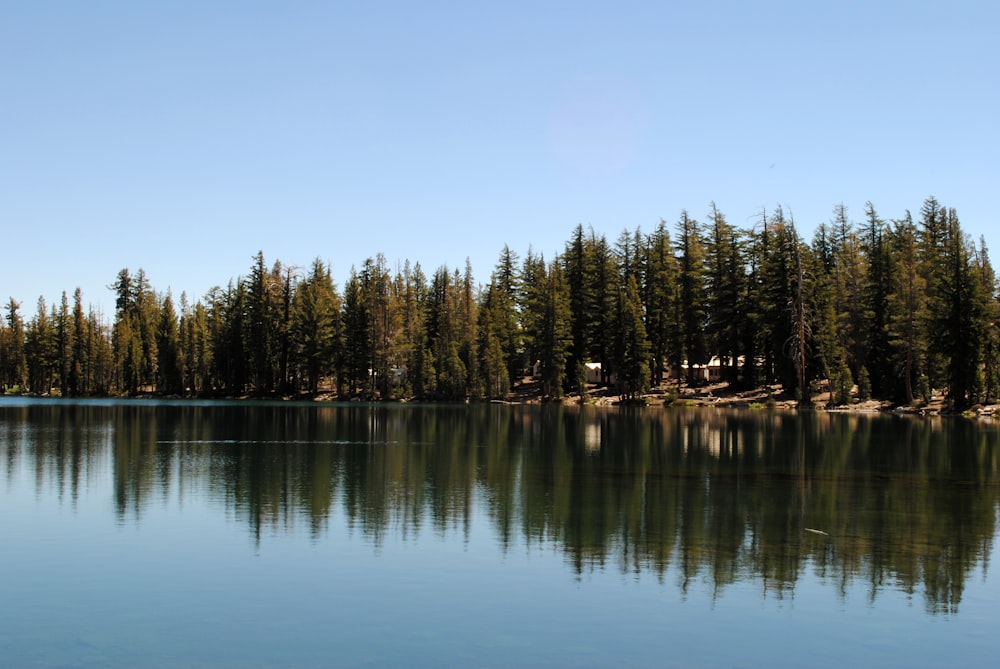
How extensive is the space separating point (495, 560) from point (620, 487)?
13.1 meters

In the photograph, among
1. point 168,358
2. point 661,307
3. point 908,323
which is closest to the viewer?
point 908,323

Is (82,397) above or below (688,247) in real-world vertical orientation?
below

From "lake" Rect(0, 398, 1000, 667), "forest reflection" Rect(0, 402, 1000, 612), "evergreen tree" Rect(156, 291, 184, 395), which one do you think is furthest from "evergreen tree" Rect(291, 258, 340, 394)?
"lake" Rect(0, 398, 1000, 667)

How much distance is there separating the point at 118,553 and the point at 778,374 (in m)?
91.0

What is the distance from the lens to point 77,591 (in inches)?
757

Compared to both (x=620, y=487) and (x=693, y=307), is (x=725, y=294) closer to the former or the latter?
(x=693, y=307)

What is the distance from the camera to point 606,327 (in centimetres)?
12075

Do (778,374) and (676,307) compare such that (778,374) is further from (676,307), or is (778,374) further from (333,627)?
(333,627)

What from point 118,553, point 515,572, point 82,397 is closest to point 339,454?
point 118,553

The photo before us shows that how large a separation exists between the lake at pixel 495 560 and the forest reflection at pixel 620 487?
17cm

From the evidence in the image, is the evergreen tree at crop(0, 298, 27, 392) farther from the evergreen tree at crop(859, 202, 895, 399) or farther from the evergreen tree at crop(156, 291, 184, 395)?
the evergreen tree at crop(859, 202, 895, 399)

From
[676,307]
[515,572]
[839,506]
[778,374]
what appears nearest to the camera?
[515,572]

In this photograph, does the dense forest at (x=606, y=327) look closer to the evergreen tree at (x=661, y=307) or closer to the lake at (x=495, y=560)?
the evergreen tree at (x=661, y=307)

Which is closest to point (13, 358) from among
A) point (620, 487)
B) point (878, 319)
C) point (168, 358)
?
point (168, 358)
